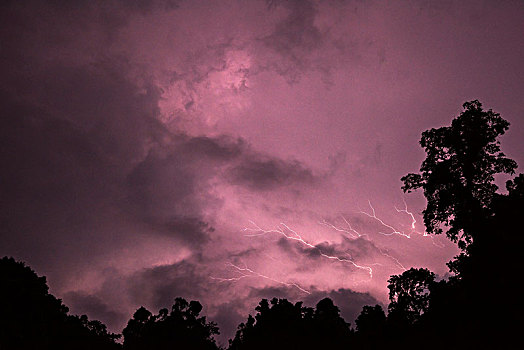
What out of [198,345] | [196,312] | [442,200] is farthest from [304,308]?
[442,200]

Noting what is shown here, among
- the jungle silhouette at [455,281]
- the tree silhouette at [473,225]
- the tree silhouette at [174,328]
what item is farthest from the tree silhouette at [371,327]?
the tree silhouette at [174,328]

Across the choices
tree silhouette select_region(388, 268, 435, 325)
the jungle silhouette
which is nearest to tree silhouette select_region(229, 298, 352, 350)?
the jungle silhouette

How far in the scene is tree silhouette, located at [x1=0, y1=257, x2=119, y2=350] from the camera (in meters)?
24.1

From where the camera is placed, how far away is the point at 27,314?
2559cm

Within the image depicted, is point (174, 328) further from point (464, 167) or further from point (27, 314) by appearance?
point (464, 167)

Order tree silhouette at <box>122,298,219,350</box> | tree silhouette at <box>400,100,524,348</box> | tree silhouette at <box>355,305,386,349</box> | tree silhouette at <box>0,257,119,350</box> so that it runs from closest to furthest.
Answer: tree silhouette at <box>400,100,524,348</box> → tree silhouette at <box>0,257,119,350</box> → tree silhouette at <box>355,305,386,349</box> → tree silhouette at <box>122,298,219,350</box>

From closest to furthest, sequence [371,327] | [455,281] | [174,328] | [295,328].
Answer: [455,281]
[371,327]
[295,328]
[174,328]

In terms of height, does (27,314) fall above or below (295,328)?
below

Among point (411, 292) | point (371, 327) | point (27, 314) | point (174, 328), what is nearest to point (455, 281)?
point (411, 292)

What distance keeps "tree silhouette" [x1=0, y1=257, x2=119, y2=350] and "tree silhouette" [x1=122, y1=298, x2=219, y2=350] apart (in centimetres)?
2248

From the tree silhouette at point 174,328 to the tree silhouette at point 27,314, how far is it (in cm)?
2248

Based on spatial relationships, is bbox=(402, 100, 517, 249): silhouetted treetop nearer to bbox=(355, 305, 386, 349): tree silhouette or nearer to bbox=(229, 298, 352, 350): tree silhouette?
bbox=(355, 305, 386, 349): tree silhouette

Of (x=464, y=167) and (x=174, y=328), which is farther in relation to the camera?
(x=174, y=328)

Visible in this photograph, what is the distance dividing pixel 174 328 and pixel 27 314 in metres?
33.9
